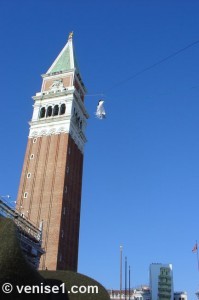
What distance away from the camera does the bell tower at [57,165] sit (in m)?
52.4

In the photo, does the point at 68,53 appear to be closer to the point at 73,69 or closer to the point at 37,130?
the point at 73,69

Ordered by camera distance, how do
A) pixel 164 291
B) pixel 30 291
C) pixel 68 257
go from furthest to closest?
pixel 164 291 < pixel 68 257 < pixel 30 291

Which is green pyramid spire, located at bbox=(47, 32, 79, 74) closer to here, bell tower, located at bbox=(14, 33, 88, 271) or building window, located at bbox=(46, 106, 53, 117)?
bell tower, located at bbox=(14, 33, 88, 271)

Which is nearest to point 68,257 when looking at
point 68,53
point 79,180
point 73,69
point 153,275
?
point 79,180

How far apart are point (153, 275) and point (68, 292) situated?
7261 centimetres

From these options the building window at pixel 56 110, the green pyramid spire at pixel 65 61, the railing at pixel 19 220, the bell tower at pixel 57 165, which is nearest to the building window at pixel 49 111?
the bell tower at pixel 57 165

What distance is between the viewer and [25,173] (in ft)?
192

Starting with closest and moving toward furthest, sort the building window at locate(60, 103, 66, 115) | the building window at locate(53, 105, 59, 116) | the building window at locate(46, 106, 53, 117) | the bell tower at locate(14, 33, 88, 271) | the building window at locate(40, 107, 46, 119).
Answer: the bell tower at locate(14, 33, 88, 271) → the building window at locate(60, 103, 66, 115) → the building window at locate(53, 105, 59, 116) → the building window at locate(46, 106, 53, 117) → the building window at locate(40, 107, 46, 119)

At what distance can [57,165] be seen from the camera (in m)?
57.1

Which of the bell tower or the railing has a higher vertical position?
the bell tower

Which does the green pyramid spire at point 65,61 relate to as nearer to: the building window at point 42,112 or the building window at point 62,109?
the building window at point 62,109

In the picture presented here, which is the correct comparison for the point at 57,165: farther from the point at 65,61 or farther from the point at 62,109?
the point at 65,61

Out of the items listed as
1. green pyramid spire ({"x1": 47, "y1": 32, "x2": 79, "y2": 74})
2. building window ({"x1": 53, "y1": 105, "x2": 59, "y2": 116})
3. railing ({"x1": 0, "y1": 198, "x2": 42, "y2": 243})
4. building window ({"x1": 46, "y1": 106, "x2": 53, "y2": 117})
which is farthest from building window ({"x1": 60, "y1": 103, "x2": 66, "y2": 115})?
railing ({"x1": 0, "y1": 198, "x2": 42, "y2": 243})

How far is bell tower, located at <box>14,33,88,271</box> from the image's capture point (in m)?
52.4
